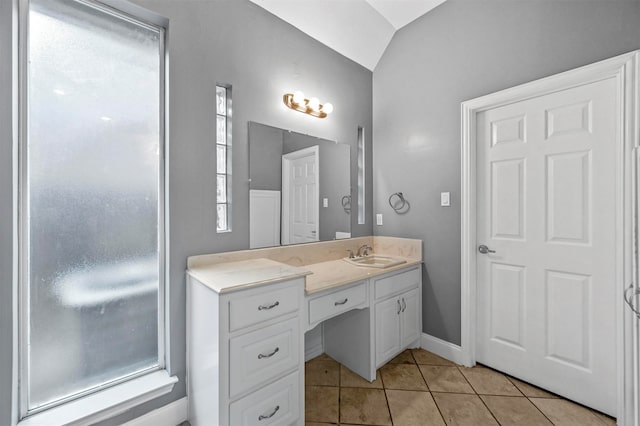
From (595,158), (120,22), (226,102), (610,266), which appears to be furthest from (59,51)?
(610,266)

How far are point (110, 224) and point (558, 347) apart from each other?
9.20 ft

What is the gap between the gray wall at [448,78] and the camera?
5.35 ft

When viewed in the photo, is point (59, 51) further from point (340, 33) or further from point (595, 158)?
point (595, 158)

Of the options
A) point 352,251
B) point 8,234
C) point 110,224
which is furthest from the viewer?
point 352,251

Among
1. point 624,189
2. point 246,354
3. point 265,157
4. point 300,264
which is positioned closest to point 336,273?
point 300,264

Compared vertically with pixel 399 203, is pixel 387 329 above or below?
below

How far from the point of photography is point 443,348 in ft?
7.39

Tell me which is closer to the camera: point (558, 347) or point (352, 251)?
point (558, 347)

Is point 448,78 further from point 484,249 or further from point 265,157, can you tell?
point 265,157

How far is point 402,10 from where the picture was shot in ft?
7.61

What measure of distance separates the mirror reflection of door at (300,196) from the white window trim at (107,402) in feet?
3.60

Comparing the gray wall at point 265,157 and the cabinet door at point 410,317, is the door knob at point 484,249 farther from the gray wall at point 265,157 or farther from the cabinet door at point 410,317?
the gray wall at point 265,157

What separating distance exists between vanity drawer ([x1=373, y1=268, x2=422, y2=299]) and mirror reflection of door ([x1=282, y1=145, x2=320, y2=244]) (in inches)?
25.0

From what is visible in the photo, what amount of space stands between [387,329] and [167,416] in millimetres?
1462
